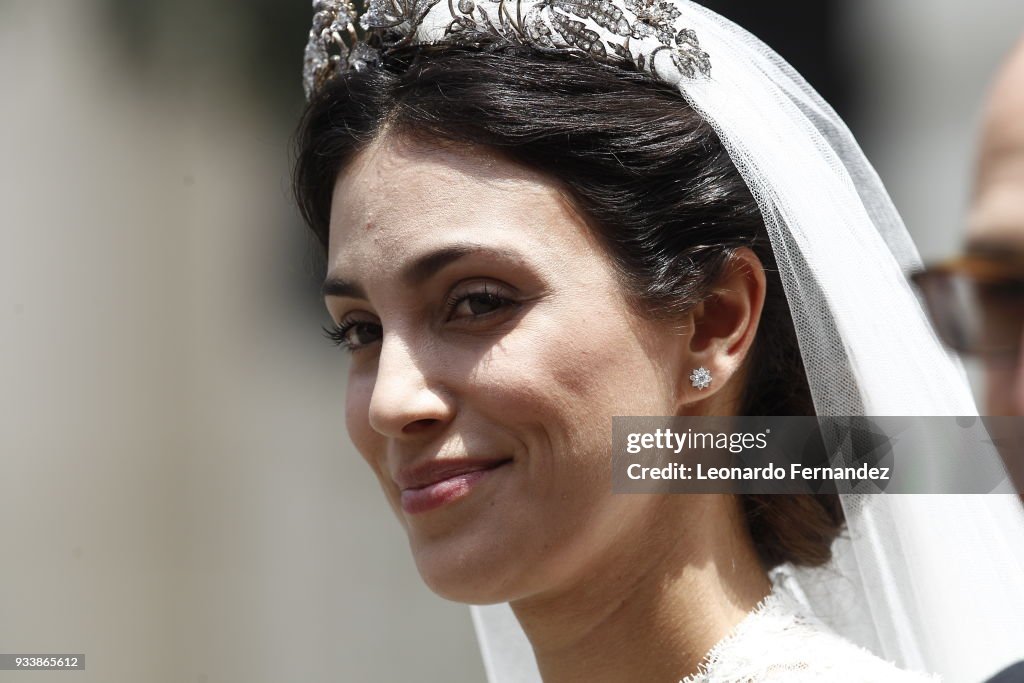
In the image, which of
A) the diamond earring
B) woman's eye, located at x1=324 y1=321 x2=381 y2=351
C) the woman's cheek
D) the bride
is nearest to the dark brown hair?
the bride

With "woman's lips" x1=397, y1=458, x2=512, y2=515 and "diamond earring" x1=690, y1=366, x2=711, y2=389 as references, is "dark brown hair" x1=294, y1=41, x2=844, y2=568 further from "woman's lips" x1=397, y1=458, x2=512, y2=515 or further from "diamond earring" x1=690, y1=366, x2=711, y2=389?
"woman's lips" x1=397, y1=458, x2=512, y2=515

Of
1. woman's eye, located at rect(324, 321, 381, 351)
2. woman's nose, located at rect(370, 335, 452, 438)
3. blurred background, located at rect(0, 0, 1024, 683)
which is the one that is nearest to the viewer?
woman's nose, located at rect(370, 335, 452, 438)

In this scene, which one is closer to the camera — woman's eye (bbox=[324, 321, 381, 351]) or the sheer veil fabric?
the sheer veil fabric

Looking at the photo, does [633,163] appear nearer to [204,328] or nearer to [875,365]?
[875,365]

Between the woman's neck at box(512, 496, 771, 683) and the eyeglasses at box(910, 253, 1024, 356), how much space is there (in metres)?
0.85

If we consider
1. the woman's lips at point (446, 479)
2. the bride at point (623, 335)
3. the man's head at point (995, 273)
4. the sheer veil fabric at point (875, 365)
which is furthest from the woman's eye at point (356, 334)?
the man's head at point (995, 273)

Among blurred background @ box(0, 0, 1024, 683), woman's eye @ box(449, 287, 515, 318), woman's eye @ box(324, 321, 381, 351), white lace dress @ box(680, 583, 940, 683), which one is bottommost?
white lace dress @ box(680, 583, 940, 683)

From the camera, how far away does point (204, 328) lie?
24.4 feet

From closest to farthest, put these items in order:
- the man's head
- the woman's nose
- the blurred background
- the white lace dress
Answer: the man's head, the white lace dress, the woman's nose, the blurred background

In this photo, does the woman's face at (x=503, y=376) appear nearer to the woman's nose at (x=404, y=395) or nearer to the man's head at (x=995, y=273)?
the woman's nose at (x=404, y=395)

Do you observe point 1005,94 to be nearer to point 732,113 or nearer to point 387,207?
point 732,113

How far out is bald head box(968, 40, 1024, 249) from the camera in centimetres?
117

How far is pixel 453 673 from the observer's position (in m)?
6.93
